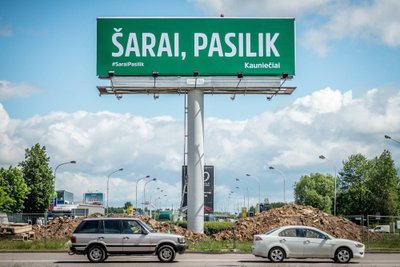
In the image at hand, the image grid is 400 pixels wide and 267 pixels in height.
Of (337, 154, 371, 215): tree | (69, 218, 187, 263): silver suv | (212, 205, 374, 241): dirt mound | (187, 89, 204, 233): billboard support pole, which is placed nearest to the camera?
(69, 218, 187, 263): silver suv

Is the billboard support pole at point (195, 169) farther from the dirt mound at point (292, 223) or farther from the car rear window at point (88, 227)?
the car rear window at point (88, 227)

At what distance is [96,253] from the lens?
89.5 ft

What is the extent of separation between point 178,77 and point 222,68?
9.58ft

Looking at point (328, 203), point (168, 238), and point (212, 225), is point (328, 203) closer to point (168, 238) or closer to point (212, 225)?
point (212, 225)

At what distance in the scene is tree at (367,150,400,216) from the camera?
115562 mm

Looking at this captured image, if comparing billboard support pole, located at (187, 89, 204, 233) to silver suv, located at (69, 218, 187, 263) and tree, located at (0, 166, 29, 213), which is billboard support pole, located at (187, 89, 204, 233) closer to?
silver suv, located at (69, 218, 187, 263)

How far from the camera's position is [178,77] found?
1679 inches

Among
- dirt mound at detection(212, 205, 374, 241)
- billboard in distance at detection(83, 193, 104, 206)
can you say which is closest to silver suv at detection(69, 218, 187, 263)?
dirt mound at detection(212, 205, 374, 241)

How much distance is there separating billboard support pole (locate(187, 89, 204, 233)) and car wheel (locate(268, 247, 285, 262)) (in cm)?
1449

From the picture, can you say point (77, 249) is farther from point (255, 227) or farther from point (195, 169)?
point (255, 227)

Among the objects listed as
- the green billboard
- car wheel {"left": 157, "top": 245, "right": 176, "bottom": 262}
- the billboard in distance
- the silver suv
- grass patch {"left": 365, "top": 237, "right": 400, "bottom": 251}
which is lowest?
grass patch {"left": 365, "top": 237, "right": 400, "bottom": 251}

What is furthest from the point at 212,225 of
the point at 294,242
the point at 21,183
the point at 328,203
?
the point at 328,203

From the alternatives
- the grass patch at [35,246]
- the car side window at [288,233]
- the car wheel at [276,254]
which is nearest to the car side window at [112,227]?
the car wheel at [276,254]

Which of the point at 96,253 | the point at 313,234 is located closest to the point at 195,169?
the point at 313,234
